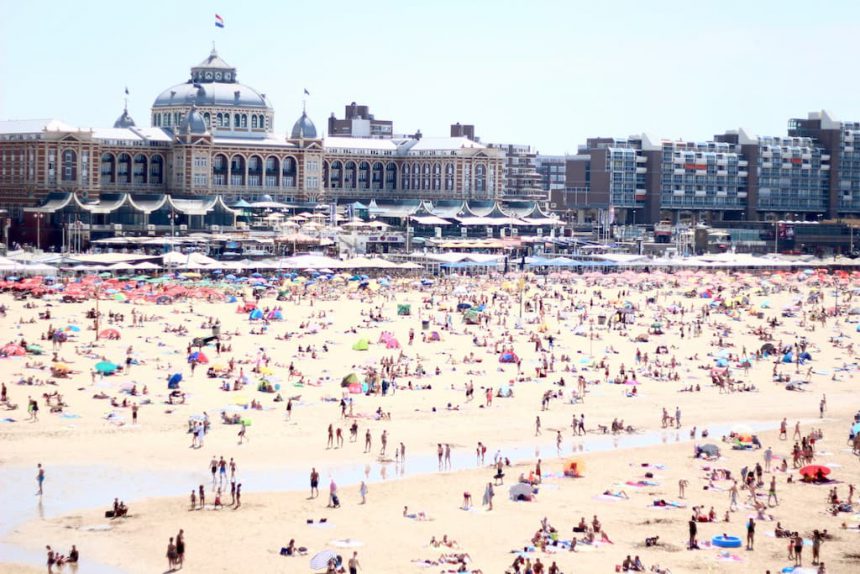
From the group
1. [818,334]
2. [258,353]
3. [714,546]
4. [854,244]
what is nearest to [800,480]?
[714,546]

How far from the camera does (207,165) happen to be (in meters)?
131

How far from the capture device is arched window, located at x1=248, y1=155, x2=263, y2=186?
443ft

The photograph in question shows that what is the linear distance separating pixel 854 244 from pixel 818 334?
7285 cm

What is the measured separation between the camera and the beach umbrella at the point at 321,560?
30.6m

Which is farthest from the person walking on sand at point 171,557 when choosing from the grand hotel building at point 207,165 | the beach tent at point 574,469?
the grand hotel building at point 207,165

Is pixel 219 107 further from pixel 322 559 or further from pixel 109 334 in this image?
pixel 322 559

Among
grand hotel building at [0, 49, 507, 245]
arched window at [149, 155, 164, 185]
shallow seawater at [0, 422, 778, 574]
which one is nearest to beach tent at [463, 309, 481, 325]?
shallow seawater at [0, 422, 778, 574]

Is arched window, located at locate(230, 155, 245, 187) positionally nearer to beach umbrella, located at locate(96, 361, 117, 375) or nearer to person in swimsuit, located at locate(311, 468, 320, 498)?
beach umbrella, located at locate(96, 361, 117, 375)

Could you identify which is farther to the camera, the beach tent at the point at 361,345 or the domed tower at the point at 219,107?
the domed tower at the point at 219,107

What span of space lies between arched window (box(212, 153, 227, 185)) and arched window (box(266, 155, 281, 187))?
4.24 m

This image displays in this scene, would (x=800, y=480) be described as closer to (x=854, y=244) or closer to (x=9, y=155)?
(x=9, y=155)

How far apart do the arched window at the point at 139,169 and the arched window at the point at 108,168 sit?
6.52 feet

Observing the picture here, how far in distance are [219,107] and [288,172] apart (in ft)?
30.9

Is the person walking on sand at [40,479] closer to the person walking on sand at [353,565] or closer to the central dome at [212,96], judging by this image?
the person walking on sand at [353,565]
